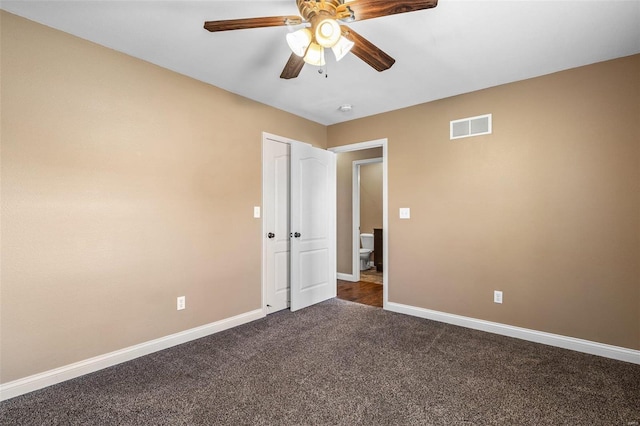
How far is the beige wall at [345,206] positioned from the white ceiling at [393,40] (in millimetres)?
2224

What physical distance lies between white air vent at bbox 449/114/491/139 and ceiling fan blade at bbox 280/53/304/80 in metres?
2.09

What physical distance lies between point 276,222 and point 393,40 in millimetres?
2377

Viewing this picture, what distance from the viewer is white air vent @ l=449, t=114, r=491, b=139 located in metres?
3.26

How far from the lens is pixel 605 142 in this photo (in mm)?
2648

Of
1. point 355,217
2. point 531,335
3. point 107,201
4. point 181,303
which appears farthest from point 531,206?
point 107,201

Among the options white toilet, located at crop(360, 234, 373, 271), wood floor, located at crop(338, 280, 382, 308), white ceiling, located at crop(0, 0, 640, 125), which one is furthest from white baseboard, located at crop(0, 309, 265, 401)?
white toilet, located at crop(360, 234, 373, 271)

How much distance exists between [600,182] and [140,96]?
4.08 metres

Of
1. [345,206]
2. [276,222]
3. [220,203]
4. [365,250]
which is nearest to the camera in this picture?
[220,203]

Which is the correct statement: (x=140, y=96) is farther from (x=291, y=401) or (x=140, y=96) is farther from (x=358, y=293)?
(x=358, y=293)

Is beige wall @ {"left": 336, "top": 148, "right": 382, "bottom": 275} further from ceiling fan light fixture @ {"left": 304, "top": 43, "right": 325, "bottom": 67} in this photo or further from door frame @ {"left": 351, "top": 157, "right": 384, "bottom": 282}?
ceiling fan light fixture @ {"left": 304, "top": 43, "right": 325, "bottom": 67}

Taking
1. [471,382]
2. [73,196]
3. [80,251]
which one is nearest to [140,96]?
[73,196]

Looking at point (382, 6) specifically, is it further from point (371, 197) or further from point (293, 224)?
point (371, 197)

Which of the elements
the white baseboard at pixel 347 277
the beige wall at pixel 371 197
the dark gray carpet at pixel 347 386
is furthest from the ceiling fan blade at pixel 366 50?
the beige wall at pixel 371 197

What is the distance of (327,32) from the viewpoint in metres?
1.64
